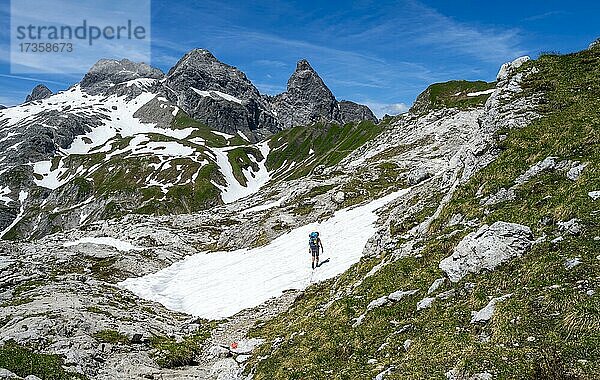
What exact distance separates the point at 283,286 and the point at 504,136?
22819mm

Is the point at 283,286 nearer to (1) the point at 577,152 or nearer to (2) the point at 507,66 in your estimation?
(1) the point at 577,152

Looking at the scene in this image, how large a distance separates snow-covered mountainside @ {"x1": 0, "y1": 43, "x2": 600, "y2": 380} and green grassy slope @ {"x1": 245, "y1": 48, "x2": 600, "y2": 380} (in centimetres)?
7

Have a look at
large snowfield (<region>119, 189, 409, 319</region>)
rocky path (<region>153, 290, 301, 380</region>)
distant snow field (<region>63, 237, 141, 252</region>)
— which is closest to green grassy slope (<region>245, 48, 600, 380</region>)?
rocky path (<region>153, 290, 301, 380</region>)

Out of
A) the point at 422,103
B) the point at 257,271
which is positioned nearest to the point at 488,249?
the point at 257,271

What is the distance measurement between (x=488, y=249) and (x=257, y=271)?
2997 cm

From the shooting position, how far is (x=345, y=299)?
23.3 metres

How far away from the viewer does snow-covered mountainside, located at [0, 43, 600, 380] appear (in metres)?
13.9

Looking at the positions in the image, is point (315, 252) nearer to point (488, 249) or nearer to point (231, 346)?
point (231, 346)

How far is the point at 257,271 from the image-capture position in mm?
44469

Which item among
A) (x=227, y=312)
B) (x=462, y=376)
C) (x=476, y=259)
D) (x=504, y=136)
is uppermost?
(x=504, y=136)

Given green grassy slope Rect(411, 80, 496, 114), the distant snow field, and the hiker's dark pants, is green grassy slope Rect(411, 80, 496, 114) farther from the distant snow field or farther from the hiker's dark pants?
the hiker's dark pants

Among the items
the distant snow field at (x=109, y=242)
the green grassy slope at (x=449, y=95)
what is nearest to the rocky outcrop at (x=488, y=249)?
the distant snow field at (x=109, y=242)

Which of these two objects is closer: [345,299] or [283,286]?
[345,299]

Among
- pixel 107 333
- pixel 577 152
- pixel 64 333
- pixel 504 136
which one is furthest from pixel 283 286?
pixel 577 152
